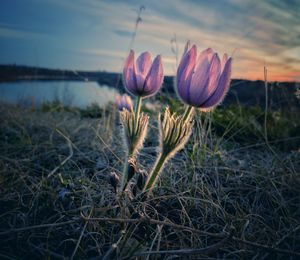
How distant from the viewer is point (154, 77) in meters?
1.65

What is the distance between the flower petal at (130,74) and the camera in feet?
5.46

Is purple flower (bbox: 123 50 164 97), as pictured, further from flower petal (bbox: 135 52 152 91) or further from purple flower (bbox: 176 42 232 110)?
purple flower (bbox: 176 42 232 110)

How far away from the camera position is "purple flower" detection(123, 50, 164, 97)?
165 centimetres

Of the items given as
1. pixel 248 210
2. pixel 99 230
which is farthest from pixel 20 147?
pixel 248 210

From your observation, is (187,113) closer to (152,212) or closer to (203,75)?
(203,75)

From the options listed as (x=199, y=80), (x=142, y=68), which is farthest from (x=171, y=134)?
(x=142, y=68)

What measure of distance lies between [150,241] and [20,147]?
5.09 feet

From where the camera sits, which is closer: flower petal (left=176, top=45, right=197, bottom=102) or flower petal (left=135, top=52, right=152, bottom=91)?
flower petal (left=176, top=45, right=197, bottom=102)

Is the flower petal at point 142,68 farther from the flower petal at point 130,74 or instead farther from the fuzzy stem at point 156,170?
the fuzzy stem at point 156,170

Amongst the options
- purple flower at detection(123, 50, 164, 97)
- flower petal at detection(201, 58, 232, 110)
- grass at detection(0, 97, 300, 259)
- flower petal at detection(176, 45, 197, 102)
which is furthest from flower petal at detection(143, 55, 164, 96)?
grass at detection(0, 97, 300, 259)

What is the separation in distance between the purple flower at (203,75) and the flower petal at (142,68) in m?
0.24

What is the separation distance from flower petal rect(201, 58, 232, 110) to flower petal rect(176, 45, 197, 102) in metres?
0.11

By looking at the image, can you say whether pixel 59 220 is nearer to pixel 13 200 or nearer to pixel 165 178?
pixel 13 200

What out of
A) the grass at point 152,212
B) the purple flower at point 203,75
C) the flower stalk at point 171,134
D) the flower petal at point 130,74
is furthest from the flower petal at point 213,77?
the grass at point 152,212
